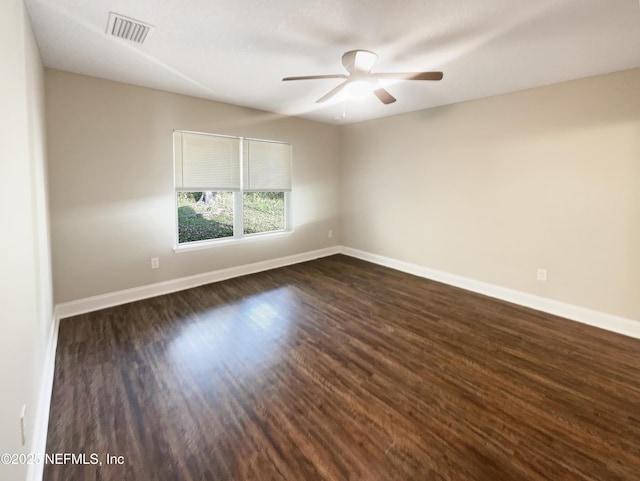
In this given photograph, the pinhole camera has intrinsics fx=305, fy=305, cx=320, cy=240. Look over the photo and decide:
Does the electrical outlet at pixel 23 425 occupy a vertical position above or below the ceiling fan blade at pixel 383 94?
below

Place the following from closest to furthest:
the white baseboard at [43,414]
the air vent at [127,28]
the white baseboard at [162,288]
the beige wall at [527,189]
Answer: the white baseboard at [43,414] < the air vent at [127,28] < the beige wall at [527,189] < the white baseboard at [162,288]

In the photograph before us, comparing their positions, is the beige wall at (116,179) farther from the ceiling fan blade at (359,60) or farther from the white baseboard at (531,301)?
the white baseboard at (531,301)

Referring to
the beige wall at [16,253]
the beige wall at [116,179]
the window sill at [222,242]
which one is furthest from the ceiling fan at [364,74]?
the window sill at [222,242]

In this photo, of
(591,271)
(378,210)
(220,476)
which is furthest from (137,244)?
(591,271)

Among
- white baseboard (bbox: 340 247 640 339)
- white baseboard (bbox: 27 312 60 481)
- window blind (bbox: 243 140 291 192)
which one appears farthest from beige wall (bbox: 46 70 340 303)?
white baseboard (bbox: 340 247 640 339)

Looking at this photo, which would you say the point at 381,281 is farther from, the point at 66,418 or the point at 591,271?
the point at 66,418

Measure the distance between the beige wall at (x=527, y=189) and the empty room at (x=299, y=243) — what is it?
0.02 metres

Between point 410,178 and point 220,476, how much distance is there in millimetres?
4270

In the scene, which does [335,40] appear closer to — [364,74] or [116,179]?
[364,74]

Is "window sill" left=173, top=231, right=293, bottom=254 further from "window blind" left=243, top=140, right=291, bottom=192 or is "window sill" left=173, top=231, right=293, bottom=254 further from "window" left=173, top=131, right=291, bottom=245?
"window blind" left=243, top=140, right=291, bottom=192

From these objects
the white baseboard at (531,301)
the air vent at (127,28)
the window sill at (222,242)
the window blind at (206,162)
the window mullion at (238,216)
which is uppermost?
the air vent at (127,28)

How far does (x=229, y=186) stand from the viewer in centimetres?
433

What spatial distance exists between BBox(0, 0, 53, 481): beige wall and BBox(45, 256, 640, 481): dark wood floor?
1.48ft

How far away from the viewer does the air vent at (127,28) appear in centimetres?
211
